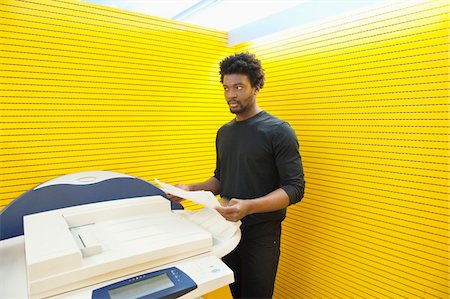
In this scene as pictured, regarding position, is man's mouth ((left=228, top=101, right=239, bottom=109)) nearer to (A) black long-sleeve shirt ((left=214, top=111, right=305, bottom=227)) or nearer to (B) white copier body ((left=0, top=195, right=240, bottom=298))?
(A) black long-sleeve shirt ((left=214, top=111, right=305, bottom=227))

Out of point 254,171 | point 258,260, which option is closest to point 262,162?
point 254,171

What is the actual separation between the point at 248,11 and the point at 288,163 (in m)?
1.84

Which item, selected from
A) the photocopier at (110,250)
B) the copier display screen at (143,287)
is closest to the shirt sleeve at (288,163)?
the photocopier at (110,250)

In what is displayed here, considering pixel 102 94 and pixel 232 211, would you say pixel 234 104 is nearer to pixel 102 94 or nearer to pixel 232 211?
pixel 232 211

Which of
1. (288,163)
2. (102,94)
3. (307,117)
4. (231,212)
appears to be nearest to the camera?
(231,212)

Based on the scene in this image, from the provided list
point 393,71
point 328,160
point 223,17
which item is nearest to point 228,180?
point 328,160

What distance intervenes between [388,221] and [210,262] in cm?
125

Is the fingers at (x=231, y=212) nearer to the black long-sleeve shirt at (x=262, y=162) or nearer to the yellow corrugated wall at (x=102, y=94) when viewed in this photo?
the black long-sleeve shirt at (x=262, y=162)

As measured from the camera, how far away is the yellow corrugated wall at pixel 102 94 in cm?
177

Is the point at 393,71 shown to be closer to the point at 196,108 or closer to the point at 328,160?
the point at 328,160

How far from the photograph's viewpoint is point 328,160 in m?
2.09

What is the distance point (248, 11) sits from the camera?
2857mm

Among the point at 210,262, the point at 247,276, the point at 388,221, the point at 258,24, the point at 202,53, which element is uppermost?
the point at 258,24

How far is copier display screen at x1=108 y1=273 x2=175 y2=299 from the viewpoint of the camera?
35.9 inches
